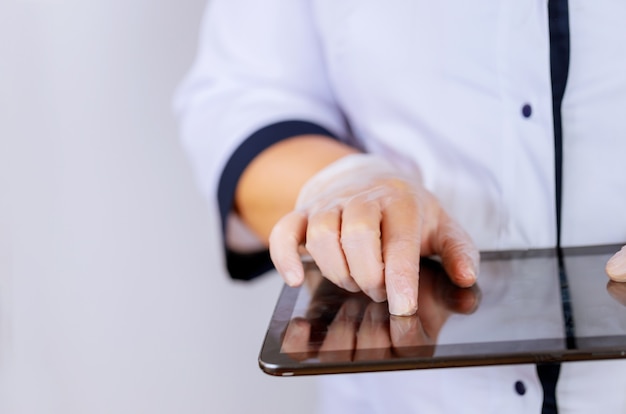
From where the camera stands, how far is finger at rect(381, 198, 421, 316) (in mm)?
439

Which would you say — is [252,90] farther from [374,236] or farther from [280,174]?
[374,236]

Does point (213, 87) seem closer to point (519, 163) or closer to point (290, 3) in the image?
point (290, 3)

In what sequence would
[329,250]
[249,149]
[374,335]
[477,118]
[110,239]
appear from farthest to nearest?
[110,239]
[249,149]
[477,118]
[329,250]
[374,335]

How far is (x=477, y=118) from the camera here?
0.62m

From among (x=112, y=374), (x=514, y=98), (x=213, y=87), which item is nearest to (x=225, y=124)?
(x=213, y=87)

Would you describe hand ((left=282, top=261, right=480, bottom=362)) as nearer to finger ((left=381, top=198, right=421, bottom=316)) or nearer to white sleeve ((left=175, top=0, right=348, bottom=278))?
finger ((left=381, top=198, right=421, bottom=316))

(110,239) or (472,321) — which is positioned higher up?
(472,321)

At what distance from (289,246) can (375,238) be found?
0.21 feet

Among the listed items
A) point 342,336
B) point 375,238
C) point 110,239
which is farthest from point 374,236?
point 110,239

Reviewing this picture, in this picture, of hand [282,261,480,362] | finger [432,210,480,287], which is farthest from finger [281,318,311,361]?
finger [432,210,480,287]

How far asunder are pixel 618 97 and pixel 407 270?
24 cm

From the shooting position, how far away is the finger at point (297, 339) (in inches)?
15.6

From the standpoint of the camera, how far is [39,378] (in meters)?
1.06

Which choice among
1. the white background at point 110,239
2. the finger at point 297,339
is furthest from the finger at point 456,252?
the white background at point 110,239
